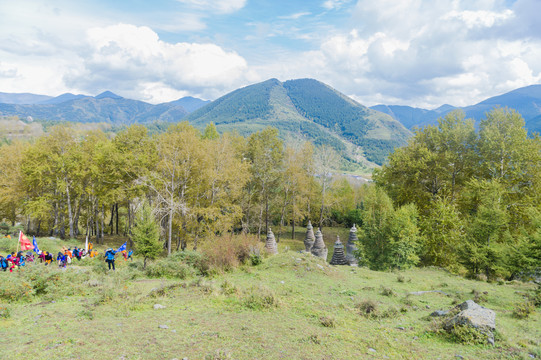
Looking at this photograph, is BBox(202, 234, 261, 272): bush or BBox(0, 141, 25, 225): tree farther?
BBox(0, 141, 25, 225): tree

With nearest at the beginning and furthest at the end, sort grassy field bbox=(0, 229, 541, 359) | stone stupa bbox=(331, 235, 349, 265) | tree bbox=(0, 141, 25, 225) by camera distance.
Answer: grassy field bbox=(0, 229, 541, 359) → stone stupa bbox=(331, 235, 349, 265) → tree bbox=(0, 141, 25, 225)

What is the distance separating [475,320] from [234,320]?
7.74 meters

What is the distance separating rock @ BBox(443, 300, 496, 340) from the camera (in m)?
8.62

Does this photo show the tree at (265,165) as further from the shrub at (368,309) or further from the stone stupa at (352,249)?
the shrub at (368,309)

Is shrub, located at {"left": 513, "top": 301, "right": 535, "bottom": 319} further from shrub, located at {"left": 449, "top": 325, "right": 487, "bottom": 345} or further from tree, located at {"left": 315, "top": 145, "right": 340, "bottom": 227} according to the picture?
tree, located at {"left": 315, "top": 145, "right": 340, "bottom": 227}

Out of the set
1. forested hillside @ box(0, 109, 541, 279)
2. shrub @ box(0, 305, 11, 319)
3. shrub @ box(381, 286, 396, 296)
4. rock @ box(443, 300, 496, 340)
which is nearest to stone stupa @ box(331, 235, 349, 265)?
forested hillside @ box(0, 109, 541, 279)

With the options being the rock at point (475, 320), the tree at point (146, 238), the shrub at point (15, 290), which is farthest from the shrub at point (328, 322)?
the tree at point (146, 238)

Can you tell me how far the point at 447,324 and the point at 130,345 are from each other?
9725 millimetres

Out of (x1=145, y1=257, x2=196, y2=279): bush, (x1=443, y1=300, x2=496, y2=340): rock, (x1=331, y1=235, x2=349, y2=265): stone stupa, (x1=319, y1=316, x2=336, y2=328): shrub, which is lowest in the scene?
(x1=331, y1=235, x2=349, y2=265): stone stupa

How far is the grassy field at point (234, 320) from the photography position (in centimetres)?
779

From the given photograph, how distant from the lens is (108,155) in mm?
29828

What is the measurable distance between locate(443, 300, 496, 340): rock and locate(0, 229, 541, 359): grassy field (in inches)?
13.1

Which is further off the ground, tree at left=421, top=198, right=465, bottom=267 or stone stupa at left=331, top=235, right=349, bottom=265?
tree at left=421, top=198, right=465, bottom=267

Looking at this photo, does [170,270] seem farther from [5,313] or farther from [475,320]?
[475,320]
